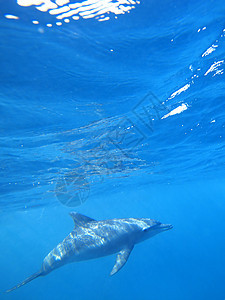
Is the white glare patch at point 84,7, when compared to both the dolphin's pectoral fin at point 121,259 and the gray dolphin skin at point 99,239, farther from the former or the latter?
the dolphin's pectoral fin at point 121,259

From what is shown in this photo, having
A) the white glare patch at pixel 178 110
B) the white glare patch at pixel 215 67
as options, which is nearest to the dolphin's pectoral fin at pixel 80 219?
the white glare patch at pixel 178 110

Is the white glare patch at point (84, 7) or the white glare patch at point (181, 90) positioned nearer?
the white glare patch at point (84, 7)

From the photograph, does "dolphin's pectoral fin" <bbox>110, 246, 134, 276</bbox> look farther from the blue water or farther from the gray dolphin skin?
the blue water

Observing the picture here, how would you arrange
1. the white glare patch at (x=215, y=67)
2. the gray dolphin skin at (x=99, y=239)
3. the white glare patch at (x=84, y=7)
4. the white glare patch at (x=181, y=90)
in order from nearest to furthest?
the white glare patch at (x=84, y=7), the white glare patch at (x=215, y=67), the gray dolphin skin at (x=99, y=239), the white glare patch at (x=181, y=90)

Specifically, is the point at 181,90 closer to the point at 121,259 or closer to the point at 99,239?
the point at 99,239

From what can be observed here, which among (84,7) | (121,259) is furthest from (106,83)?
(121,259)

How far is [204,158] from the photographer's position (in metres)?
28.9

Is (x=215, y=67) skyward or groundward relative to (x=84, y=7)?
groundward

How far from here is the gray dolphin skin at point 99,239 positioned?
434 inches

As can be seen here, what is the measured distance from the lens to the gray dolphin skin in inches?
434

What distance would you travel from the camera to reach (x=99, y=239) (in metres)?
11.0

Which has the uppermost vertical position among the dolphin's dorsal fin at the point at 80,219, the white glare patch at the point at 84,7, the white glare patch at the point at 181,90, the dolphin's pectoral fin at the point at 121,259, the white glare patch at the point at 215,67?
the white glare patch at the point at 84,7

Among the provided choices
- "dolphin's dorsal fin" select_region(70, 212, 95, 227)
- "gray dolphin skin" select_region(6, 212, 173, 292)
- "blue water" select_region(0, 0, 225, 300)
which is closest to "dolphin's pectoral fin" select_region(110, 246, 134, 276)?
"gray dolphin skin" select_region(6, 212, 173, 292)

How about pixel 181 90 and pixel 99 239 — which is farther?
pixel 181 90
